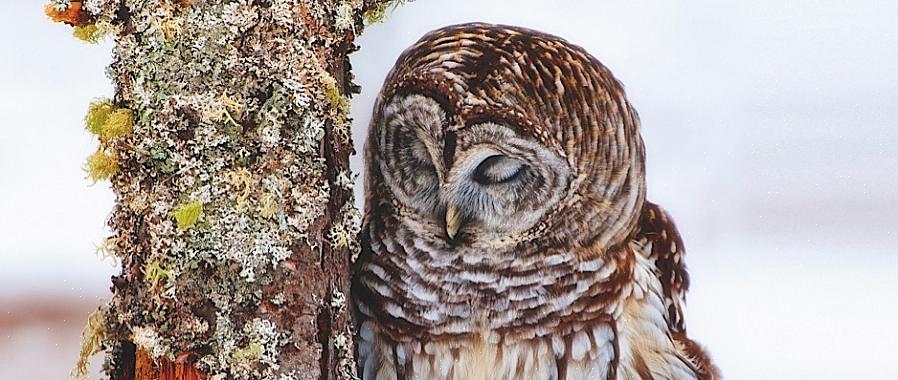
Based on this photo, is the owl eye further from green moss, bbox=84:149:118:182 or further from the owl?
green moss, bbox=84:149:118:182

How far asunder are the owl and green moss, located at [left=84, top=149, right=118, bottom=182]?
0.78ft

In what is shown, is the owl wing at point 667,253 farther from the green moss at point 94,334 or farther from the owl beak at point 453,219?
the green moss at point 94,334

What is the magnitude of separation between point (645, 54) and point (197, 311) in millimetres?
812

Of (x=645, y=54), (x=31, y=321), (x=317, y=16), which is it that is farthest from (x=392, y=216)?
(x=31, y=321)

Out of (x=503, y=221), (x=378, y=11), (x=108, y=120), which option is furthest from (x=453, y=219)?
(x=108, y=120)

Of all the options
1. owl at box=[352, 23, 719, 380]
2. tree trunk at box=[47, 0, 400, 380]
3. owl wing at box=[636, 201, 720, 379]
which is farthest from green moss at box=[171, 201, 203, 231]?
owl wing at box=[636, 201, 720, 379]

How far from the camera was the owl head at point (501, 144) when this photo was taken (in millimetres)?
677

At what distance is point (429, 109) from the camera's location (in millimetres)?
679

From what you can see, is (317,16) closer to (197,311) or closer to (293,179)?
(293,179)

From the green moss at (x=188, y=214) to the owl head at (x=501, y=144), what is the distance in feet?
0.67

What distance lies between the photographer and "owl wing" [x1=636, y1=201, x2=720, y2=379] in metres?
0.87

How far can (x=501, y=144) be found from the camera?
2.21 ft

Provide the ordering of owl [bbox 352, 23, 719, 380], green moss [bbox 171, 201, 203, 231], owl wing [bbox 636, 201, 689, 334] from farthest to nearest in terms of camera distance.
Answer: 1. owl wing [bbox 636, 201, 689, 334]
2. owl [bbox 352, 23, 719, 380]
3. green moss [bbox 171, 201, 203, 231]

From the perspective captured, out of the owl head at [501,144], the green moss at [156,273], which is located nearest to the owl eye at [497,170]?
the owl head at [501,144]
